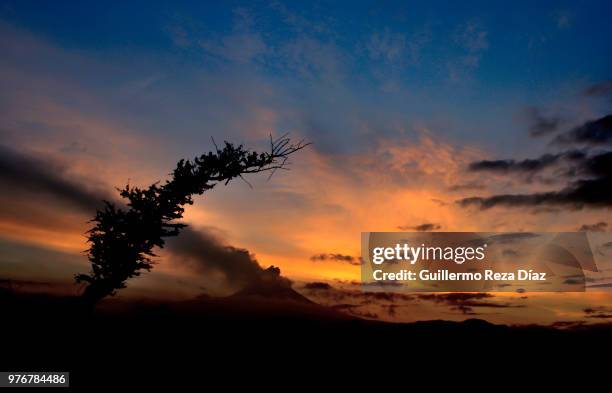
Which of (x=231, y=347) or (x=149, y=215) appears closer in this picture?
(x=149, y=215)

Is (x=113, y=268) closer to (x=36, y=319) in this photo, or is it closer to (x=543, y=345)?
(x=36, y=319)

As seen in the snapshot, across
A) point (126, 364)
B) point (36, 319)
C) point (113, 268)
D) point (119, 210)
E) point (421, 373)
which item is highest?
point (119, 210)

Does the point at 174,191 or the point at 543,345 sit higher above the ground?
the point at 174,191

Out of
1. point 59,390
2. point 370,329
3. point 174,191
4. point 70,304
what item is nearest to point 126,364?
point 59,390

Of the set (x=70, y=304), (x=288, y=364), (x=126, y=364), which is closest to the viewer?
(x=70, y=304)

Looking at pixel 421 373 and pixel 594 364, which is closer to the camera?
pixel 421 373

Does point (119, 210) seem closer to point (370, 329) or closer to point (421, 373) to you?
point (421, 373)

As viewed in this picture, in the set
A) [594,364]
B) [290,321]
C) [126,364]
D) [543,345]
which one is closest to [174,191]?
[126,364]

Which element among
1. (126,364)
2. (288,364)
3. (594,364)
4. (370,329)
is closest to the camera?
(126,364)

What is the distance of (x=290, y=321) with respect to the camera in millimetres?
152000

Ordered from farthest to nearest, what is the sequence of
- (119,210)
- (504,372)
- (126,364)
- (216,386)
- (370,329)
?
(370,329) → (504,372) → (216,386) → (126,364) → (119,210)

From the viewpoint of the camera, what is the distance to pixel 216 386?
159ft

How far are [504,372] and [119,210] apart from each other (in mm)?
87108

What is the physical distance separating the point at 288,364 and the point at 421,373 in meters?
25.9
